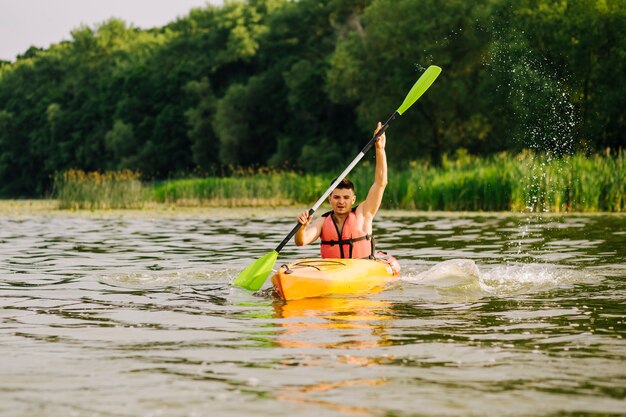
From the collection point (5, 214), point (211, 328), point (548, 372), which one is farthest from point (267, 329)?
point (5, 214)

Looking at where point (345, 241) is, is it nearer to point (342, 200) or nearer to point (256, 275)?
point (342, 200)

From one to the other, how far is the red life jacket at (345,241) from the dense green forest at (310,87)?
18814mm

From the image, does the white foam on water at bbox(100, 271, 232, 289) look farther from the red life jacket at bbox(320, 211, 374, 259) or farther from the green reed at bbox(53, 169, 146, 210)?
the green reed at bbox(53, 169, 146, 210)

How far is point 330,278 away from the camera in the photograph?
334 inches

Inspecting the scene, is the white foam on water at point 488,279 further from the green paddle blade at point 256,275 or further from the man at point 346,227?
the green paddle blade at point 256,275

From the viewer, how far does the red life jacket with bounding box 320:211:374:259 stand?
9.26 m

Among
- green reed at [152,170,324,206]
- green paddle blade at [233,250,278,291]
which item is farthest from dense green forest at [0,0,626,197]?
green paddle blade at [233,250,278,291]

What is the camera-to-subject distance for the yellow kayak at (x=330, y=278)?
Answer: 839cm

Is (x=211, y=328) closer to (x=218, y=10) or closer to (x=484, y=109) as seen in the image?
(x=484, y=109)

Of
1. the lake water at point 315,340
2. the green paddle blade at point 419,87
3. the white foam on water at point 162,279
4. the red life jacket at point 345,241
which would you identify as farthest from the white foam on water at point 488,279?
the green paddle blade at point 419,87

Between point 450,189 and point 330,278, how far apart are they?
572 inches

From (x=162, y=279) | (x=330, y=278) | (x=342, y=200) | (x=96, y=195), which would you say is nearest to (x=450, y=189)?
(x=96, y=195)

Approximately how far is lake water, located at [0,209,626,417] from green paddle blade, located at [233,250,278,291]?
0.09 m

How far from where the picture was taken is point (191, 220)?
21688mm
